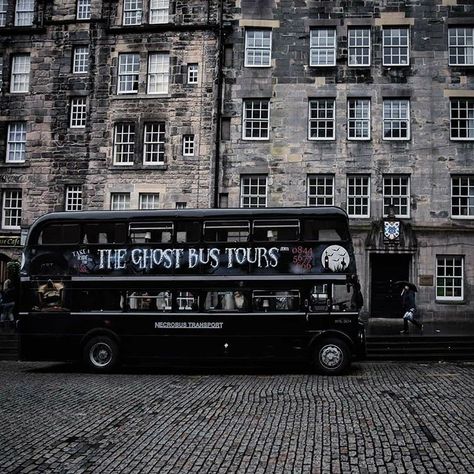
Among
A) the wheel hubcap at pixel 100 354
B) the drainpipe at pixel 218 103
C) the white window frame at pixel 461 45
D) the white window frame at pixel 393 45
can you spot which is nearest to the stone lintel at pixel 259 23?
the drainpipe at pixel 218 103

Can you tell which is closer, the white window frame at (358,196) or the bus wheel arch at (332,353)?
the bus wheel arch at (332,353)

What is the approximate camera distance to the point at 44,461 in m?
6.97

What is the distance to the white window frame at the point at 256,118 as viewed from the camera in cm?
2706

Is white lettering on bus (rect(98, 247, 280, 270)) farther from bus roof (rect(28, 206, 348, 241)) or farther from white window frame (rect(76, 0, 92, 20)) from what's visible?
white window frame (rect(76, 0, 92, 20))

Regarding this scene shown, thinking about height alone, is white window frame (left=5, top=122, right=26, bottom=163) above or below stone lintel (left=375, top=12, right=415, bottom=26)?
below

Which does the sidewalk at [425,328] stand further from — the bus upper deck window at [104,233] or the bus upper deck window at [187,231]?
the bus upper deck window at [104,233]

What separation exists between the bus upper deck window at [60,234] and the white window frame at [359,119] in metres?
14.3

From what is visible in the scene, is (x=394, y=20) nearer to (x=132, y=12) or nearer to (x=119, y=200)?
(x=132, y=12)

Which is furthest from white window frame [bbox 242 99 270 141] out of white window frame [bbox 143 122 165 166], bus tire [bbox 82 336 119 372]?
bus tire [bbox 82 336 119 372]

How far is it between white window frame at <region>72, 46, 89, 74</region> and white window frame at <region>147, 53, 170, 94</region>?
2949 mm

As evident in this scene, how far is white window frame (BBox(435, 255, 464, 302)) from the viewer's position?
25656mm

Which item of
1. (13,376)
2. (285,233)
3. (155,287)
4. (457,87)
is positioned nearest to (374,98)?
(457,87)

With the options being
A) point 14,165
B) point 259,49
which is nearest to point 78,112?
point 14,165

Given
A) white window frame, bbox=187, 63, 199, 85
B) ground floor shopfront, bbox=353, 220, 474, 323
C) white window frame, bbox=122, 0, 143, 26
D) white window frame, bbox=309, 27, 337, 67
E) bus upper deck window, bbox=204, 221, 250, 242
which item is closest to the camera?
bus upper deck window, bbox=204, 221, 250, 242
